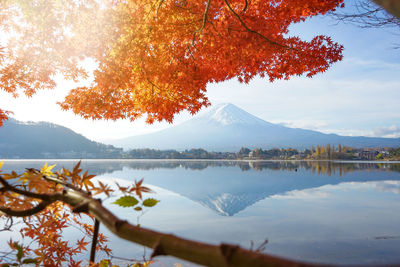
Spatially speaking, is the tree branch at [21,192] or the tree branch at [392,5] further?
the tree branch at [21,192]

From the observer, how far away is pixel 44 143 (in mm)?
120562

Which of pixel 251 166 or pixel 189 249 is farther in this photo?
pixel 251 166

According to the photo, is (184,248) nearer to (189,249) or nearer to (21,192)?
(189,249)

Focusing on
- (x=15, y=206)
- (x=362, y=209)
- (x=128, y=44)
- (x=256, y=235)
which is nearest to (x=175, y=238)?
(x=15, y=206)

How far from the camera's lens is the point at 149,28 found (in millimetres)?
6098

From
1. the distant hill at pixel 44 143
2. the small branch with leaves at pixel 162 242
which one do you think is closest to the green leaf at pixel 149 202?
the small branch with leaves at pixel 162 242

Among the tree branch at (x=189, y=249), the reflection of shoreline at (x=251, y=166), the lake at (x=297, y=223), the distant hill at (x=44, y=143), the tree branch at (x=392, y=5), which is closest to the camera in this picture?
the tree branch at (x=189, y=249)

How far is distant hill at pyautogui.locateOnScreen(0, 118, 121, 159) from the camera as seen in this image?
11481cm

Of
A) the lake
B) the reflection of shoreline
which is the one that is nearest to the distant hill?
the reflection of shoreline

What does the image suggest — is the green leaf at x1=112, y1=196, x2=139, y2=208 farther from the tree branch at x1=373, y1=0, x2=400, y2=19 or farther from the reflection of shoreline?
the reflection of shoreline

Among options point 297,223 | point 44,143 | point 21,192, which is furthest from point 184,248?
point 44,143

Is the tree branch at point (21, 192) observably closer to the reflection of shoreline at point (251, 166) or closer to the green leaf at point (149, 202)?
the green leaf at point (149, 202)

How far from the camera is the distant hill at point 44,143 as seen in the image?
114812mm

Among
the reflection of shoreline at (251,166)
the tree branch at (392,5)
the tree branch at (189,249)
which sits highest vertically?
the tree branch at (392,5)
